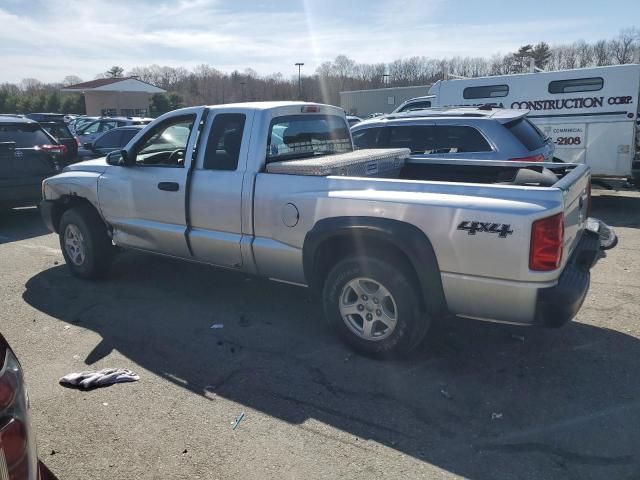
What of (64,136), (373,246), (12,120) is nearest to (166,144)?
(373,246)

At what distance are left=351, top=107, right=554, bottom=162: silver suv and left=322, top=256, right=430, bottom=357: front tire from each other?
3.30m

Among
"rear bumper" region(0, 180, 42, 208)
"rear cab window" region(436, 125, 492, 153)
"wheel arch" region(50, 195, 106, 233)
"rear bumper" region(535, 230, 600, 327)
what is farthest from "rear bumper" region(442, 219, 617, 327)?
"rear bumper" region(0, 180, 42, 208)

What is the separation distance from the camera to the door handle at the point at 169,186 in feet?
16.8

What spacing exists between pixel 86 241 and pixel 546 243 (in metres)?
4.68

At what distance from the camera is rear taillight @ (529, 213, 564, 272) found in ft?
10.9

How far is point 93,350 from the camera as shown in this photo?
14.6 ft

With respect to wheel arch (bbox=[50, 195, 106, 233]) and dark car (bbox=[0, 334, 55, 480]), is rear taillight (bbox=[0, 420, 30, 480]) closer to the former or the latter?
dark car (bbox=[0, 334, 55, 480])

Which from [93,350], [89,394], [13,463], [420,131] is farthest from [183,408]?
[420,131]

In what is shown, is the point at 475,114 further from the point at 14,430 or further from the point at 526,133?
the point at 14,430

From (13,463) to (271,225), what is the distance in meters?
3.11

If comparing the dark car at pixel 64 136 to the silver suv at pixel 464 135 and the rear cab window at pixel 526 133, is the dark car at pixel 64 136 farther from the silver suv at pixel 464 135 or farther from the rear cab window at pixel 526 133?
the rear cab window at pixel 526 133

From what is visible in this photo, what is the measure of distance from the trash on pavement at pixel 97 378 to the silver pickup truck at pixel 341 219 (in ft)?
4.51

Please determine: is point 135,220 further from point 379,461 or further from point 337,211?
point 379,461

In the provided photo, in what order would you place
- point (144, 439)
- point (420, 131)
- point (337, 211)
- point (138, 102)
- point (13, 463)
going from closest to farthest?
1. point (13, 463)
2. point (144, 439)
3. point (337, 211)
4. point (420, 131)
5. point (138, 102)
